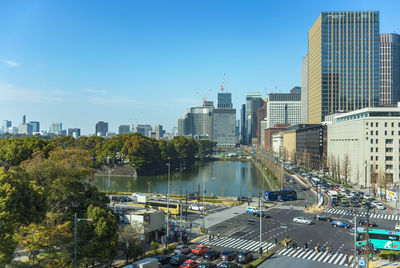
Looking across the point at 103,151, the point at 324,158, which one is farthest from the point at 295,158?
the point at 103,151

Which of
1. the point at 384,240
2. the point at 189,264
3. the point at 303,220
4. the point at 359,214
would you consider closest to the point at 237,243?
the point at 189,264

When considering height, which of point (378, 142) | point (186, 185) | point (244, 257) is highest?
point (378, 142)

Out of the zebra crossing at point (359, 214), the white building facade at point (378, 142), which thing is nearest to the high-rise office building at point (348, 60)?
the white building facade at point (378, 142)

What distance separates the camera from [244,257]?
39.2m

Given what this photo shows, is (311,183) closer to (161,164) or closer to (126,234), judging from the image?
(161,164)

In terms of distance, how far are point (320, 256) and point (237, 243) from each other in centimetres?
1094

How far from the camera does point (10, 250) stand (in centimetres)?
2905

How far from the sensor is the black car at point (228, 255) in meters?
40.0

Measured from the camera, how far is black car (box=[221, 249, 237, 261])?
4000 centimetres

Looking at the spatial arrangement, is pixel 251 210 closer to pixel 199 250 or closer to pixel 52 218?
pixel 199 250

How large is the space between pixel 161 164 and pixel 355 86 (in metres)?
106

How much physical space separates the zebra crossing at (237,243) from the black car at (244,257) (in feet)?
14.5

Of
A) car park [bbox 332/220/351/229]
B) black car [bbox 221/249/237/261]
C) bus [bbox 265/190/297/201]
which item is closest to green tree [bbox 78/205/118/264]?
black car [bbox 221/249/237/261]

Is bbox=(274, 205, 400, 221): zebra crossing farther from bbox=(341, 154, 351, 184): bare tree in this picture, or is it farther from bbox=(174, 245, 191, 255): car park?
bbox=(174, 245, 191, 255): car park
